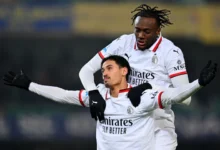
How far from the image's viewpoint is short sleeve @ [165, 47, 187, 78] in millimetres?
5133

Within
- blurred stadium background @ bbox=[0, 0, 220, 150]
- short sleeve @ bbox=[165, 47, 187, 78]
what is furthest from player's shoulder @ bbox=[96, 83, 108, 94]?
blurred stadium background @ bbox=[0, 0, 220, 150]

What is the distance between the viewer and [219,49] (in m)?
11.1

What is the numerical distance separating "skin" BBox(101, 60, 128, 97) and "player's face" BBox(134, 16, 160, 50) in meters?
0.24

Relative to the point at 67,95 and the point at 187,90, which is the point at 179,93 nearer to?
the point at 187,90

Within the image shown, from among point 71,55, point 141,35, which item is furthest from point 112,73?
point 71,55

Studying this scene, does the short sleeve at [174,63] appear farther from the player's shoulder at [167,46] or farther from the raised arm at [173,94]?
the raised arm at [173,94]

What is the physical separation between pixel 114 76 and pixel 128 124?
1.01 ft

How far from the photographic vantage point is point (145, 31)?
514 centimetres

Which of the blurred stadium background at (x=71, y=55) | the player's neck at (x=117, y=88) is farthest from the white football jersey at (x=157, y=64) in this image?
the blurred stadium background at (x=71, y=55)

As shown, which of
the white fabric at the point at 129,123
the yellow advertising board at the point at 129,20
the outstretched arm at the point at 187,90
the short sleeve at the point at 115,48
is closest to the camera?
the outstretched arm at the point at 187,90

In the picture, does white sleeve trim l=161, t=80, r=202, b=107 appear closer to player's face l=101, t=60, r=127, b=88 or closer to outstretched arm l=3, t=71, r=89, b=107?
player's face l=101, t=60, r=127, b=88

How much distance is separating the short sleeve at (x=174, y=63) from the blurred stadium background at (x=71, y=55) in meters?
4.84

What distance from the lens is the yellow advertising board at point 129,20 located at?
10.8 meters

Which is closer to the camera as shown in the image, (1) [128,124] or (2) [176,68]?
(1) [128,124]
